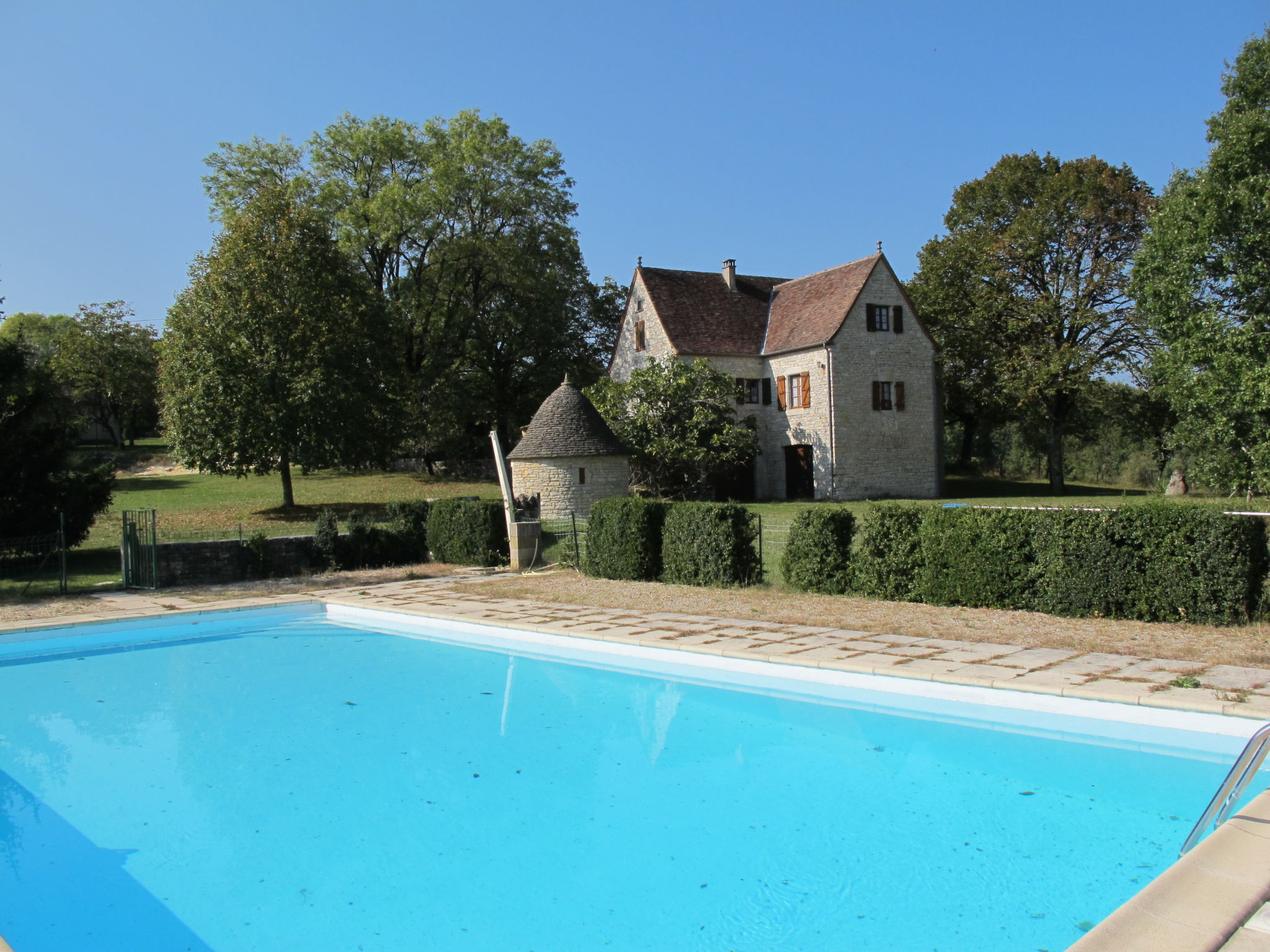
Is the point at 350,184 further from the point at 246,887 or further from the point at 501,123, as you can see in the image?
the point at 246,887

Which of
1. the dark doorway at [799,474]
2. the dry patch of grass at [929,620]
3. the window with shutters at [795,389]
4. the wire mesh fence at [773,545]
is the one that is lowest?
the dry patch of grass at [929,620]

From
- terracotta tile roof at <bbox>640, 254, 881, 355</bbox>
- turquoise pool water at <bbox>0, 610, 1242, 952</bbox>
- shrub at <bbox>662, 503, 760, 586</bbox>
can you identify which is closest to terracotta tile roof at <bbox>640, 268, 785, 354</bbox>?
terracotta tile roof at <bbox>640, 254, 881, 355</bbox>

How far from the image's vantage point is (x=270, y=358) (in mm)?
29594

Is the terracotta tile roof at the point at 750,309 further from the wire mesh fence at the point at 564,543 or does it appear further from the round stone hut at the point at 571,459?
the wire mesh fence at the point at 564,543

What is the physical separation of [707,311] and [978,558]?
27722 millimetres

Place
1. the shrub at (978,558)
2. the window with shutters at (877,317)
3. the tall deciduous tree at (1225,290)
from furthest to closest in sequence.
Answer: the window with shutters at (877,317), the tall deciduous tree at (1225,290), the shrub at (978,558)

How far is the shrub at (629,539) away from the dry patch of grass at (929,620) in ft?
1.25

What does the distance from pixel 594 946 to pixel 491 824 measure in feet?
5.76

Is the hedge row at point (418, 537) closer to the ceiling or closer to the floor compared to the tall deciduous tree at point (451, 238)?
closer to the floor

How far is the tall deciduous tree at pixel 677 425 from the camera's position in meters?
31.6

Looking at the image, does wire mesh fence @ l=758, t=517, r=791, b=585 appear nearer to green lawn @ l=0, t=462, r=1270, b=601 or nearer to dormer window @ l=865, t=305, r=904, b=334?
green lawn @ l=0, t=462, r=1270, b=601

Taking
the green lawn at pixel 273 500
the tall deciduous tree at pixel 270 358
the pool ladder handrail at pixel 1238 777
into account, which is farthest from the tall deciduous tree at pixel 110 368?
the pool ladder handrail at pixel 1238 777

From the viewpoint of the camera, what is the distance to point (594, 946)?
14.8ft

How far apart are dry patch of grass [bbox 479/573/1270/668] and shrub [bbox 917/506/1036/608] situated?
258 mm
